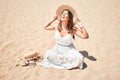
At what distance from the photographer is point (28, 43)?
6.55 m

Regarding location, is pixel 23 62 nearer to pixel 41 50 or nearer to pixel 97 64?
pixel 41 50

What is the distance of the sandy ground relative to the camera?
4.84 meters

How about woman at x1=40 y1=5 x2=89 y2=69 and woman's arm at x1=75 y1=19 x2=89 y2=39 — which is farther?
woman at x1=40 y1=5 x2=89 y2=69

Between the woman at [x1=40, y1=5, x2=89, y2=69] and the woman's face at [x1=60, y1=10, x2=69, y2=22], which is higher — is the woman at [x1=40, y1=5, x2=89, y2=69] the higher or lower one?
the lower one

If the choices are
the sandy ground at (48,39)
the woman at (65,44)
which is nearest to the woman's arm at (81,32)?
the woman at (65,44)

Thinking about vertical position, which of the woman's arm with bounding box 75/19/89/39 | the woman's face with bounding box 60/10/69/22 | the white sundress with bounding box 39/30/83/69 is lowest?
the white sundress with bounding box 39/30/83/69

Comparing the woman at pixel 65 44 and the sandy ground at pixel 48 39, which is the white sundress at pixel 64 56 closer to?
the woman at pixel 65 44

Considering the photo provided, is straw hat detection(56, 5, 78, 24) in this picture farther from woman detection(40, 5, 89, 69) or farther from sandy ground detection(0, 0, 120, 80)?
sandy ground detection(0, 0, 120, 80)

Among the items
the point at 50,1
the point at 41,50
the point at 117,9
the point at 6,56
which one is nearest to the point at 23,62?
the point at 6,56

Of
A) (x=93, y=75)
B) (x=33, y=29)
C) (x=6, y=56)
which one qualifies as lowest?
(x=93, y=75)

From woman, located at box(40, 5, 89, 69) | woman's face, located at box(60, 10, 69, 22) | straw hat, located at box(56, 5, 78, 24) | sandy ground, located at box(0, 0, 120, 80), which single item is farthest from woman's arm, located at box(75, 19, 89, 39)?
sandy ground, located at box(0, 0, 120, 80)

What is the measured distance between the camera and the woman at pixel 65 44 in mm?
→ 4828

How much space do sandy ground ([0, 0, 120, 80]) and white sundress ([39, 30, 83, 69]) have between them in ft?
Answer: 0.46

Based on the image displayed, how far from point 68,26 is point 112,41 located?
2.80m
